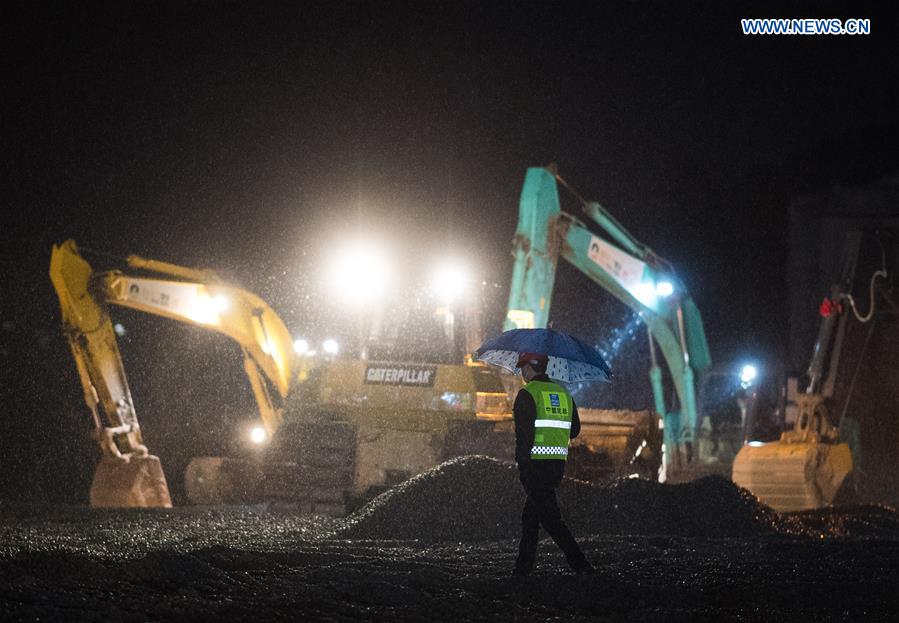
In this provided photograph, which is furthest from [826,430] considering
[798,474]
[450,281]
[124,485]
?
[124,485]

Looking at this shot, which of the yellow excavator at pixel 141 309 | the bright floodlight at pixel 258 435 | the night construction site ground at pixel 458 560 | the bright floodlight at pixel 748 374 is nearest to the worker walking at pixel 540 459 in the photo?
the night construction site ground at pixel 458 560

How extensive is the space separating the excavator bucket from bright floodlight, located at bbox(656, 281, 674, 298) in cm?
302

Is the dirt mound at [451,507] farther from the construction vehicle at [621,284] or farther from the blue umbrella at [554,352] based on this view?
the construction vehicle at [621,284]

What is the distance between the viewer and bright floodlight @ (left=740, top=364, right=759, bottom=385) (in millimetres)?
20875

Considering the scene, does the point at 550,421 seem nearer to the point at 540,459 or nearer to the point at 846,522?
the point at 540,459

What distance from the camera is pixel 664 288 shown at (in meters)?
16.6

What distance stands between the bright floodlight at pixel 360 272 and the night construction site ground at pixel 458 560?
3017 mm

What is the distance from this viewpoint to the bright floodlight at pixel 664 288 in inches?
652

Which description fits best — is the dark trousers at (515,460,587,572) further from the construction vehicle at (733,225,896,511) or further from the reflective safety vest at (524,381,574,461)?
the construction vehicle at (733,225,896,511)

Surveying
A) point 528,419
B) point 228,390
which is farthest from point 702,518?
point 228,390

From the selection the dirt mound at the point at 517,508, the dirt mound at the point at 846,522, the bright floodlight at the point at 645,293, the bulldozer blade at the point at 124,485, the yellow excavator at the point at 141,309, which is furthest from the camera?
the bright floodlight at the point at 645,293

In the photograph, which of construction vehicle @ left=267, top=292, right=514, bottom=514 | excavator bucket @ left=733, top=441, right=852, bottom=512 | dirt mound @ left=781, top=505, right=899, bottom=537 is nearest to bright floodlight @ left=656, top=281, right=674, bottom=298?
excavator bucket @ left=733, top=441, right=852, bottom=512

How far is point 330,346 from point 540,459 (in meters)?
8.50

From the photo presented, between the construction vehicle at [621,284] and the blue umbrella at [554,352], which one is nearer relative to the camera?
the blue umbrella at [554,352]
